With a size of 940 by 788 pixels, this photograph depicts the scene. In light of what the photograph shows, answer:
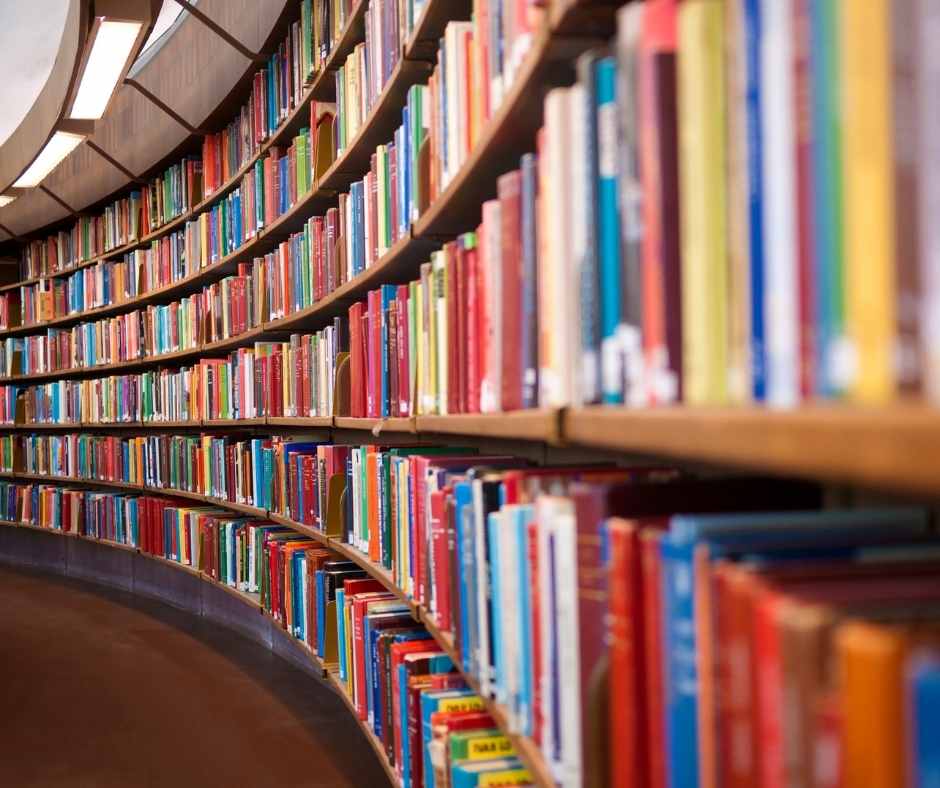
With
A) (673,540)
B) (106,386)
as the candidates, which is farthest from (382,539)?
(106,386)

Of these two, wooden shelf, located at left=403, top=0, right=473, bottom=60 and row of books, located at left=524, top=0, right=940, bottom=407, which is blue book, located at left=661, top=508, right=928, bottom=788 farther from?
wooden shelf, located at left=403, top=0, right=473, bottom=60

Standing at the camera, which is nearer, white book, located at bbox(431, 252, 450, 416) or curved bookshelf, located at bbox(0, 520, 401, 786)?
white book, located at bbox(431, 252, 450, 416)

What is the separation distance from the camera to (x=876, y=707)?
0.53 m

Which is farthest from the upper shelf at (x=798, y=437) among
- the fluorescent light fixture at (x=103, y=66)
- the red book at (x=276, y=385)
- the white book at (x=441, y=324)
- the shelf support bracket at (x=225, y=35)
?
the shelf support bracket at (x=225, y=35)

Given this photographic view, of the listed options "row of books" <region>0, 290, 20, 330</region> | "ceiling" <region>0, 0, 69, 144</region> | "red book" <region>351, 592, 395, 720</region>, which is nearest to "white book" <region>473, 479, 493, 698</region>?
"red book" <region>351, 592, 395, 720</region>

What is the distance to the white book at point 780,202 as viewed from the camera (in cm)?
65

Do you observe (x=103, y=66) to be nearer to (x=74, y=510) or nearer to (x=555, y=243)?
(x=555, y=243)

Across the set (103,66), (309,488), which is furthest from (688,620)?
(103,66)

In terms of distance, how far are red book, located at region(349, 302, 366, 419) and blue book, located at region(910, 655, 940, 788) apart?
2.28 m

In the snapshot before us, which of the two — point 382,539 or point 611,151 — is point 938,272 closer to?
A: point 611,151

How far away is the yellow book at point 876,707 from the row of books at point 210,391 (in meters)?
2.64

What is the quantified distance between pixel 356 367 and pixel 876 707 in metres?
2.33

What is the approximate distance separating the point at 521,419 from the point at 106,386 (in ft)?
18.5

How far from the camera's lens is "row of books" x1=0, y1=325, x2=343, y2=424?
11.3ft
